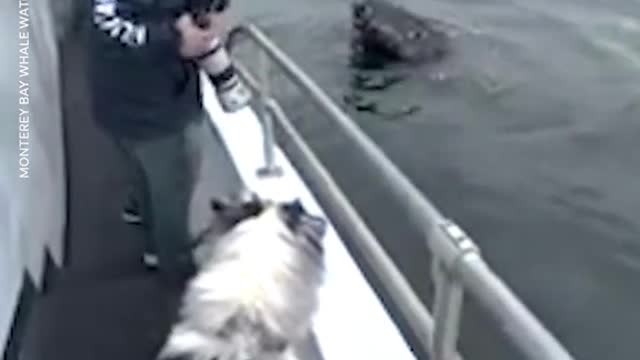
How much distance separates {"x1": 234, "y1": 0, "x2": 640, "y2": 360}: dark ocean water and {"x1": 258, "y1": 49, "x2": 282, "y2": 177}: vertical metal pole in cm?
181

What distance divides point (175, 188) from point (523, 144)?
19.0ft

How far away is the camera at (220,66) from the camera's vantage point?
3.08 metres

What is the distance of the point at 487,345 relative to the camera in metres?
5.65

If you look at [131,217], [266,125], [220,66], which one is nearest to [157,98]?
[220,66]

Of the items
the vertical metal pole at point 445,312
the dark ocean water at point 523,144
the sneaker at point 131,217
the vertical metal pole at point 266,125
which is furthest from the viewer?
the dark ocean water at point 523,144

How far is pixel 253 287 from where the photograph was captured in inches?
89.3

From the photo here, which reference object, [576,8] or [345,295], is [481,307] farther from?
[576,8]

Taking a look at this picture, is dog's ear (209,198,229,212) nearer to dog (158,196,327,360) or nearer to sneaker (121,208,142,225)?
dog (158,196,327,360)

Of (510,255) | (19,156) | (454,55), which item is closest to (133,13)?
(19,156)

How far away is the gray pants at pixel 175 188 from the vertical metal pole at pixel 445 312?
4.97 feet

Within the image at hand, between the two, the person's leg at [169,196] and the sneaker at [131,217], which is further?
the sneaker at [131,217]

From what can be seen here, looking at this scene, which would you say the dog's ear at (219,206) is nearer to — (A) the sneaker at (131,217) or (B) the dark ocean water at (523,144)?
(A) the sneaker at (131,217)

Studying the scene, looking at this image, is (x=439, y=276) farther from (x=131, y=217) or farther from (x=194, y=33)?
(x=131, y=217)

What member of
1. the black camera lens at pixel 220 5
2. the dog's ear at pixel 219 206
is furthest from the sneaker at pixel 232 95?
the dog's ear at pixel 219 206
